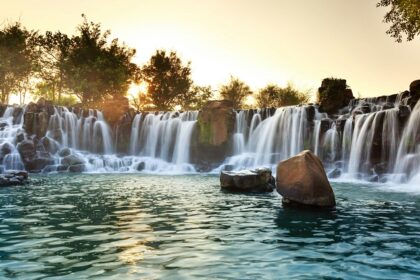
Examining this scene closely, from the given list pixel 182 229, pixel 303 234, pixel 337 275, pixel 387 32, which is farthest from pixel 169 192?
pixel 387 32

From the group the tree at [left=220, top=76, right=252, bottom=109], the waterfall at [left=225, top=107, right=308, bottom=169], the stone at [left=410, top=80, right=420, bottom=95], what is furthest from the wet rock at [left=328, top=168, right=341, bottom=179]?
the tree at [left=220, top=76, right=252, bottom=109]

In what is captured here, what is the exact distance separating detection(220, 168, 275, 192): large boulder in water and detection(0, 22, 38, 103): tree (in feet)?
177

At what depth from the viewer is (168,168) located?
135ft

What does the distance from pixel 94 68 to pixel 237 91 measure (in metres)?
22.8

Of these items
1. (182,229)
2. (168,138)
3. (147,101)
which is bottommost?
(182,229)

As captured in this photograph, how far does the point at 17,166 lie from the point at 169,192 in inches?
846

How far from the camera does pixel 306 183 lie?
45.6 feet

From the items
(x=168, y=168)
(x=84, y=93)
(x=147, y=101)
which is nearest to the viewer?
(x=168, y=168)

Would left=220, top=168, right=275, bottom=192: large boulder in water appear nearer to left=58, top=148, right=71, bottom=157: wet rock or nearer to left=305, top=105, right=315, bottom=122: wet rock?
left=305, top=105, right=315, bottom=122: wet rock

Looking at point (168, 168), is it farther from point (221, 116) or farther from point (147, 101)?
point (147, 101)

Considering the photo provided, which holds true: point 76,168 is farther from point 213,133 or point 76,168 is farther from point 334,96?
point 334,96

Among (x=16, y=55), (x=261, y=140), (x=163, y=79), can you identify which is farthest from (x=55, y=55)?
(x=261, y=140)

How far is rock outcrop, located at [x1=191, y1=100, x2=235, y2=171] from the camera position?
1671 inches

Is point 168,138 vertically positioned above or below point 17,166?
above
